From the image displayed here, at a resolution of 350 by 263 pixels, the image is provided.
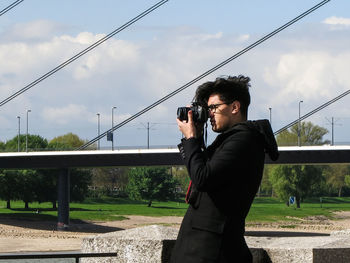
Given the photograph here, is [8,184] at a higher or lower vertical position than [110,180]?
lower

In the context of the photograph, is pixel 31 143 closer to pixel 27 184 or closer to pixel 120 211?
pixel 27 184

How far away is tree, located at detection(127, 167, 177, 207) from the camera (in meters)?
82.9

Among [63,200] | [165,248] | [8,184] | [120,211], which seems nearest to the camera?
[165,248]

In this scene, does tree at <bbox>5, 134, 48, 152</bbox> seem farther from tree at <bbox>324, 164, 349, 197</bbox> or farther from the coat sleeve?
the coat sleeve

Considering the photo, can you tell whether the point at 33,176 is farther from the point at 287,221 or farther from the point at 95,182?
the point at 95,182

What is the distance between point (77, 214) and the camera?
229ft

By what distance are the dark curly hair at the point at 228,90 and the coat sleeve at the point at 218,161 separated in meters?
0.18

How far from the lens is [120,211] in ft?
256

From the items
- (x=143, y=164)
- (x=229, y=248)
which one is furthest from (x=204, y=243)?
(x=143, y=164)

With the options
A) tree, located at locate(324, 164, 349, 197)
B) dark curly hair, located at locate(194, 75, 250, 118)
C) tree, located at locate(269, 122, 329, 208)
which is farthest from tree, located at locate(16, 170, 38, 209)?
dark curly hair, located at locate(194, 75, 250, 118)

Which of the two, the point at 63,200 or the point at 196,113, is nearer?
the point at 196,113

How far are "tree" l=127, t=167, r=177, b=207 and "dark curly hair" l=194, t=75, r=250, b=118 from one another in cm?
7912

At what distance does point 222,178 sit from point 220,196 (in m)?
0.09

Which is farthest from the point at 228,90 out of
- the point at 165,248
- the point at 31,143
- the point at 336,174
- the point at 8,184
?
the point at 336,174
